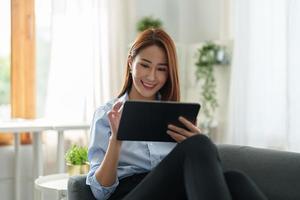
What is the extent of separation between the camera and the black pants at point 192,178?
4.02ft

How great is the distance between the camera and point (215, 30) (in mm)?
3143

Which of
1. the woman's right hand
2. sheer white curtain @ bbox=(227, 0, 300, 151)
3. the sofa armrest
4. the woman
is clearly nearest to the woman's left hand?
the woman

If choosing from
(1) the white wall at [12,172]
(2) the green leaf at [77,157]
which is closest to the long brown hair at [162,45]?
(2) the green leaf at [77,157]

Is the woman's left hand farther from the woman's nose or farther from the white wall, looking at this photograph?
the white wall

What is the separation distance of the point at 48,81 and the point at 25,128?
47 centimetres

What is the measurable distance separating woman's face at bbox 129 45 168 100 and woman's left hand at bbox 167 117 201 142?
0.23 m

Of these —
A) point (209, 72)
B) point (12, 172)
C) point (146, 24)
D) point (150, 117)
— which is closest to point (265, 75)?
point (209, 72)

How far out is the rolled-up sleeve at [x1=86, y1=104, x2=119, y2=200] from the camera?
4.87 feet

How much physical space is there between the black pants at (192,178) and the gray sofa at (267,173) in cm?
26

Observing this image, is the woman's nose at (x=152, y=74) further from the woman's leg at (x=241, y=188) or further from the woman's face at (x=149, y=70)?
the woman's leg at (x=241, y=188)

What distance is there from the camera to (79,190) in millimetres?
1533

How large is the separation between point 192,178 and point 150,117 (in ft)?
0.75

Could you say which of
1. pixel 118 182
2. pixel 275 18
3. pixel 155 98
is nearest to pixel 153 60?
pixel 155 98

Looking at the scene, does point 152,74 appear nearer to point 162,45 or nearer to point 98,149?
point 162,45
